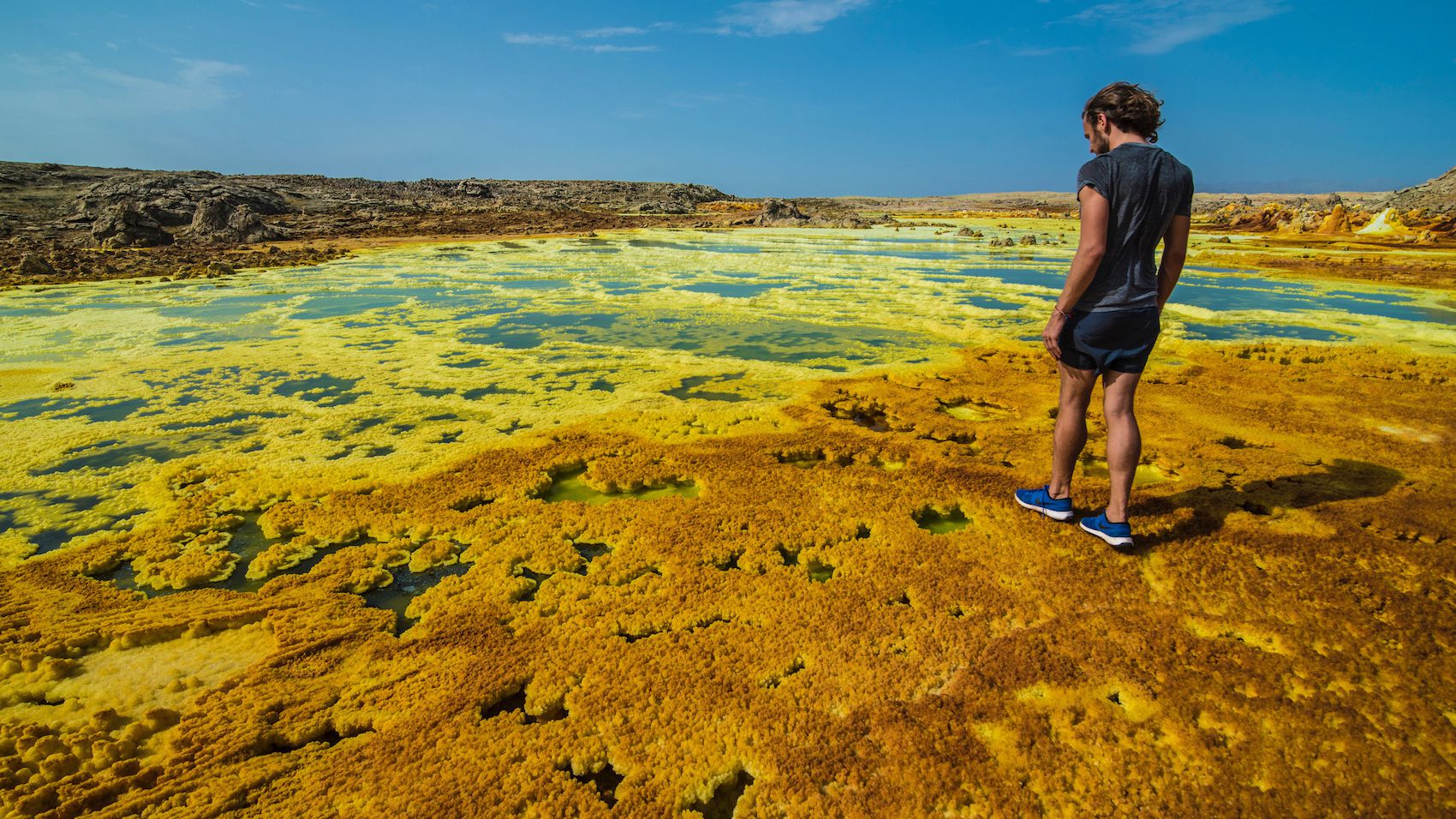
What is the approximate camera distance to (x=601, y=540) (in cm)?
320

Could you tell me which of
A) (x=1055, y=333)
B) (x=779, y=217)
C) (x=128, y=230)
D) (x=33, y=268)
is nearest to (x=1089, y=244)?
(x=1055, y=333)

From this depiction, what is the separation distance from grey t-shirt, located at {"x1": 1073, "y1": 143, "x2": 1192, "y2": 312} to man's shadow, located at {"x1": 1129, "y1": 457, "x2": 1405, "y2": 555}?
1.15 meters

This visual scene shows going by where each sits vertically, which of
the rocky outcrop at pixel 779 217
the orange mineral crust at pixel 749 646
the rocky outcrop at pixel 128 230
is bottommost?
the orange mineral crust at pixel 749 646

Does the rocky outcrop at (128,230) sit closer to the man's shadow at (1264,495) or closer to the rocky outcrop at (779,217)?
the rocky outcrop at (779,217)

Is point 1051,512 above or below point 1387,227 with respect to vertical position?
below

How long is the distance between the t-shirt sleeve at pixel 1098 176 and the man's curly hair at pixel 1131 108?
23cm

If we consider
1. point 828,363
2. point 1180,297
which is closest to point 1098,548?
point 828,363

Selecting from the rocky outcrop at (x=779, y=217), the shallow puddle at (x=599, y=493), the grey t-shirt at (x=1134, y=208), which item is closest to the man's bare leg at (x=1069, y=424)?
the grey t-shirt at (x=1134, y=208)

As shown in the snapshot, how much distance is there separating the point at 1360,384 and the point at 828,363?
4616mm

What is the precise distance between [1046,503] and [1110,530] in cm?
34

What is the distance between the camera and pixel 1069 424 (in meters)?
2.99

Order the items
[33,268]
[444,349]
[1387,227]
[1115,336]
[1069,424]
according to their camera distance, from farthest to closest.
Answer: [1387,227] < [33,268] < [444,349] < [1069,424] < [1115,336]

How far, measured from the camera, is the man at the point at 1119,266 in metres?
2.57

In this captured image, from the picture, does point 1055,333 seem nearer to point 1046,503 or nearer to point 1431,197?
point 1046,503
